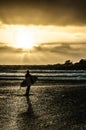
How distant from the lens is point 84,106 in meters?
31.8

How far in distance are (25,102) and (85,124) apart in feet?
37.6

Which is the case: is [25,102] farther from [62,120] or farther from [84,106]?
[62,120]

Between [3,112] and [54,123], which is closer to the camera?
[54,123]

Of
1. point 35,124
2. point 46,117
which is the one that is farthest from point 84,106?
point 35,124

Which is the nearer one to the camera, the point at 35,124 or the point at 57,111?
the point at 35,124

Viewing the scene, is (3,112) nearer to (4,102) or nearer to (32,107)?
(32,107)

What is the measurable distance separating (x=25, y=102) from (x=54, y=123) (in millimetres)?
10760

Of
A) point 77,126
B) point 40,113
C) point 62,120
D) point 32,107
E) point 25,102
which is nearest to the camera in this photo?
point 77,126

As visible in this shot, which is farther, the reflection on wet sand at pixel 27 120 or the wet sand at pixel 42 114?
the wet sand at pixel 42 114

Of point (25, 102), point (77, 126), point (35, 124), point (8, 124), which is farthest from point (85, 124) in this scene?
point (25, 102)

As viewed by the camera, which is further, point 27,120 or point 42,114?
point 42,114

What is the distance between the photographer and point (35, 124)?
2388 cm

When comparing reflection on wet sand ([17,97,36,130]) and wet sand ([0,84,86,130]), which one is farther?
wet sand ([0,84,86,130])

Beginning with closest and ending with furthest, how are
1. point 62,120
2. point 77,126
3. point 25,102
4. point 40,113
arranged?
point 77,126 < point 62,120 < point 40,113 < point 25,102
